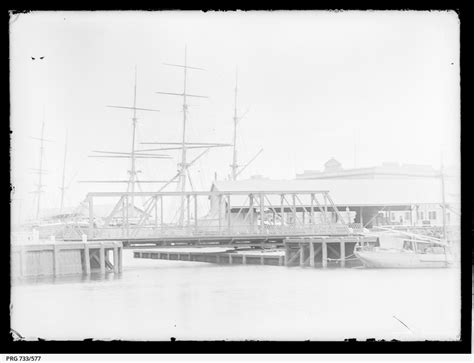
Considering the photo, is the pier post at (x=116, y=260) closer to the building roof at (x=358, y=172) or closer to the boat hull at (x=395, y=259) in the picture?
the building roof at (x=358, y=172)

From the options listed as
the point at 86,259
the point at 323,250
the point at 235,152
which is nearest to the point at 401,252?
the point at 323,250

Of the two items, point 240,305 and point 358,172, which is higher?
point 358,172

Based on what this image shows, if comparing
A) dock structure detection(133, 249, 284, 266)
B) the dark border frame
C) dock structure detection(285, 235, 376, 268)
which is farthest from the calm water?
dock structure detection(133, 249, 284, 266)

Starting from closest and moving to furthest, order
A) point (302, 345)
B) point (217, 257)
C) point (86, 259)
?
point (302, 345), point (86, 259), point (217, 257)

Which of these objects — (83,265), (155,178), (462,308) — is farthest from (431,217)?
(462,308)

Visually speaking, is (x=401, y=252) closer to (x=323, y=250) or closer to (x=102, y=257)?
(x=323, y=250)
